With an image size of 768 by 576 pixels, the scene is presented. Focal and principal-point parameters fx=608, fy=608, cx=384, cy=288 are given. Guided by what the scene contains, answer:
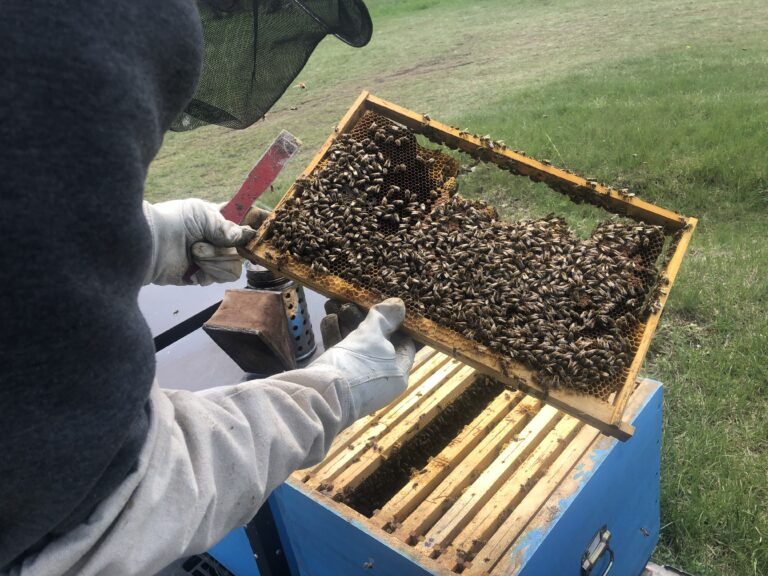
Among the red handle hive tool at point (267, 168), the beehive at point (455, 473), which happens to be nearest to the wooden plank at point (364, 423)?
the beehive at point (455, 473)

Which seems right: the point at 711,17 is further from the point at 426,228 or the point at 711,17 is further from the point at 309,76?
the point at 426,228

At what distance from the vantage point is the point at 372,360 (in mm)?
2533

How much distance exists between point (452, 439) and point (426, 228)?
111 centimetres

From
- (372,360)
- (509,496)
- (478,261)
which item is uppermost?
(478,261)

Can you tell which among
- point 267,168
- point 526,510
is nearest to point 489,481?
point 526,510

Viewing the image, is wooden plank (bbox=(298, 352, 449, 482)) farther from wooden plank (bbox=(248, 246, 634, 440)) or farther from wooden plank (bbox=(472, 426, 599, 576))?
wooden plank (bbox=(472, 426, 599, 576))

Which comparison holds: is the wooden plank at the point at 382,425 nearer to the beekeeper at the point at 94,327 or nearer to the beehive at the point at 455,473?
the beehive at the point at 455,473

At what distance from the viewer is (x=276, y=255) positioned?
292 cm

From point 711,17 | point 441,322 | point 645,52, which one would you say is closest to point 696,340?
point 441,322

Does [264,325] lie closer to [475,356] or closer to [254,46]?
[475,356]

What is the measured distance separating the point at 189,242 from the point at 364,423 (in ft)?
4.44

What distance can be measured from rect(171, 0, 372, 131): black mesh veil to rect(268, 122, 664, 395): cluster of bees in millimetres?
512

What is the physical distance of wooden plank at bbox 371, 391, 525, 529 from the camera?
254cm

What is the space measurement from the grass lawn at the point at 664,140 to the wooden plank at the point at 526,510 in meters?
1.64
